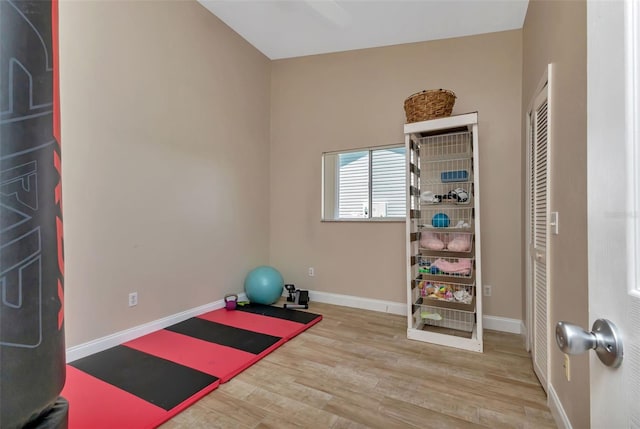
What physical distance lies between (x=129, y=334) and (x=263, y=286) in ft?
4.61

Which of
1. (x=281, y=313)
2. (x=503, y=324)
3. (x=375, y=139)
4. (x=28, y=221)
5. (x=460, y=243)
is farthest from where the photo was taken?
(x=375, y=139)

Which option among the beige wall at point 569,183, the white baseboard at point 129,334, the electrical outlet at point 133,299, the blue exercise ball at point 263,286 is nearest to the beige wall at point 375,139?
the blue exercise ball at point 263,286

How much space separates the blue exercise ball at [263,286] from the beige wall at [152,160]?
197 mm

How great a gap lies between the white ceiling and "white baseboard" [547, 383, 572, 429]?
3.13 meters

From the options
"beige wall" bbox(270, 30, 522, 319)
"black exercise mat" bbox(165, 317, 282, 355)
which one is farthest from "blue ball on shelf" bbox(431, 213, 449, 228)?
"black exercise mat" bbox(165, 317, 282, 355)

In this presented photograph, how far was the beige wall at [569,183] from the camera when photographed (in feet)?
4.20

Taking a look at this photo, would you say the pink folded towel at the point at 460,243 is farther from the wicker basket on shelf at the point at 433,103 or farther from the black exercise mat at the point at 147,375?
the black exercise mat at the point at 147,375

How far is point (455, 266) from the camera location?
2.70 metres

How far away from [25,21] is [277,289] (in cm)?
340

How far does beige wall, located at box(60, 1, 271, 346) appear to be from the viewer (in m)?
2.23

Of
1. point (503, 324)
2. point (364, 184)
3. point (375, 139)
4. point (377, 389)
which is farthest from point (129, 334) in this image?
point (503, 324)

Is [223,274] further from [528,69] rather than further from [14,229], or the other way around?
[528,69]

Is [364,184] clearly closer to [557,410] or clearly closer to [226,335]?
[226,335]

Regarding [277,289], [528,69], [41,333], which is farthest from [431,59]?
[41,333]
